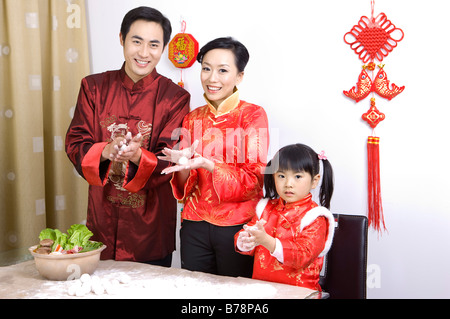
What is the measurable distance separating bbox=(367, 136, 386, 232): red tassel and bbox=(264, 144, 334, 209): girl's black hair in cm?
37

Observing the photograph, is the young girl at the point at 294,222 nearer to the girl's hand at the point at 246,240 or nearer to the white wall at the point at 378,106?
the girl's hand at the point at 246,240

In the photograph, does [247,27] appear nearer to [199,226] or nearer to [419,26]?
[419,26]

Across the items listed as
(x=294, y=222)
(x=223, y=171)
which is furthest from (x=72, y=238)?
(x=294, y=222)

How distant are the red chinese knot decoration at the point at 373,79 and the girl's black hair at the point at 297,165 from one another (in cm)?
38

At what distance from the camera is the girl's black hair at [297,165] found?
1722 mm

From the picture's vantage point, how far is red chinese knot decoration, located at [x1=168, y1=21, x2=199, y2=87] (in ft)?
8.34

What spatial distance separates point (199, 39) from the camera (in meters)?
2.56

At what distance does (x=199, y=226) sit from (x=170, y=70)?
112 cm

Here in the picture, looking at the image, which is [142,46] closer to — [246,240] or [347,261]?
[246,240]

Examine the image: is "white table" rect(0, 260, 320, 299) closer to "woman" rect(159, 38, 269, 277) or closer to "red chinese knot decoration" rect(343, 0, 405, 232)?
"woman" rect(159, 38, 269, 277)

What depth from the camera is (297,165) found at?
1.72 m

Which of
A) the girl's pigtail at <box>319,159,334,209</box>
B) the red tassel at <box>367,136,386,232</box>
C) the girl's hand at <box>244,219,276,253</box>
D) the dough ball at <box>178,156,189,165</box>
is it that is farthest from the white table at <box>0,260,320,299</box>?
the red tassel at <box>367,136,386,232</box>

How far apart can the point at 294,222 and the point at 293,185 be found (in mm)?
130

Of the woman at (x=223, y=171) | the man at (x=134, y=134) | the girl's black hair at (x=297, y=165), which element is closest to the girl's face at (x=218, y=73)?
the woman at (x=223, y=171)
